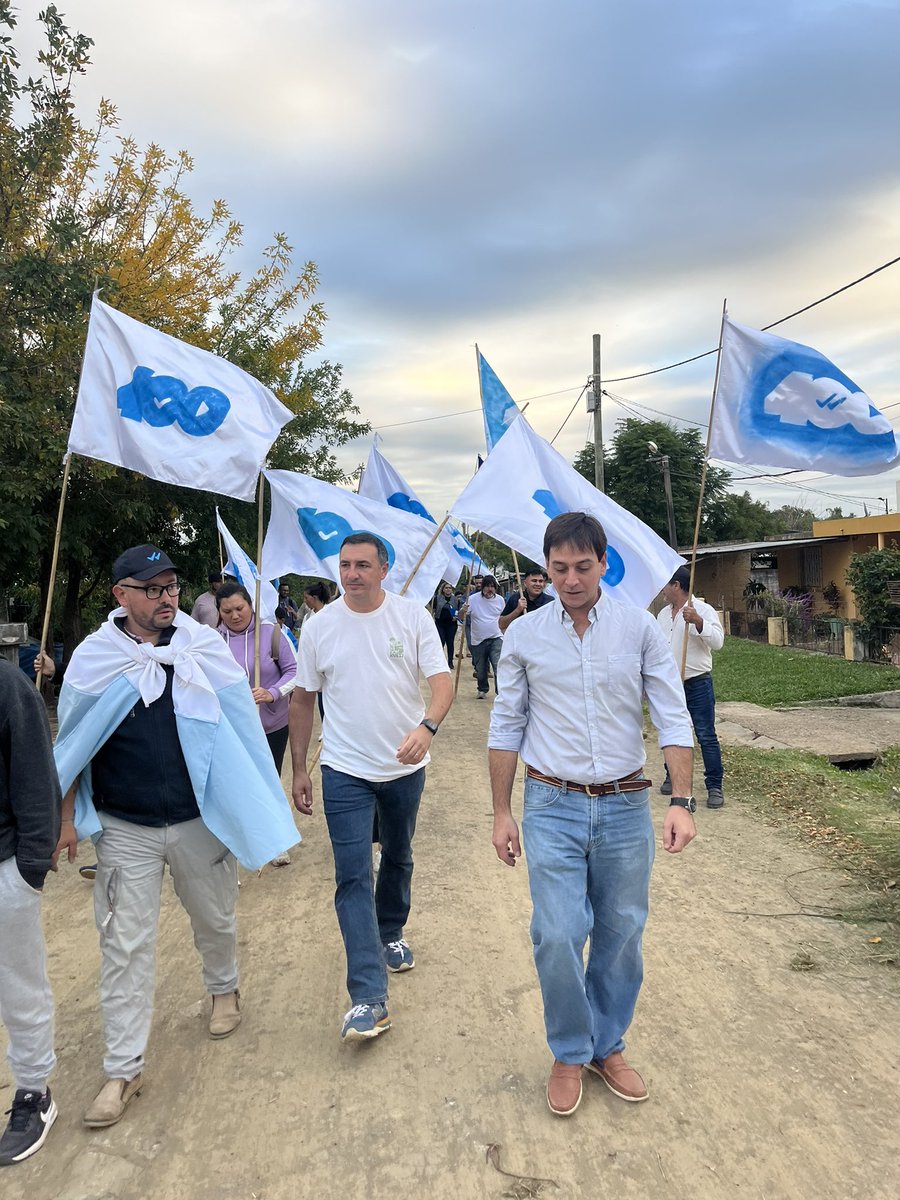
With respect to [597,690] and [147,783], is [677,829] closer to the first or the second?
[597,690]

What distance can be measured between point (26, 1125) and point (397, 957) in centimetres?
161

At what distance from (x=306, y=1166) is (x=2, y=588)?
10.8 metres

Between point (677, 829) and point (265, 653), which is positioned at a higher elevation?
point (265, 653)

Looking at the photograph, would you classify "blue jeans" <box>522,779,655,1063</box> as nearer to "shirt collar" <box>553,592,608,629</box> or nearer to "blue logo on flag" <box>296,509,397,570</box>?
"shirt collar" <box>553,592,608,629</box>

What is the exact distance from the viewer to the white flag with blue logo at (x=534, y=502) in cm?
529

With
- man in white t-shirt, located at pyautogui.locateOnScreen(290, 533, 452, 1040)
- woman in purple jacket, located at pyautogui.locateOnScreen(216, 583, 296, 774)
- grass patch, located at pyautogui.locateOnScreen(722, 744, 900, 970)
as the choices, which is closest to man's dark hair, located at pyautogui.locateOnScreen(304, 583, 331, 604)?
woman in purple jacket, located at pyautogui.locateOnScreen(216, 583, 296, 774)

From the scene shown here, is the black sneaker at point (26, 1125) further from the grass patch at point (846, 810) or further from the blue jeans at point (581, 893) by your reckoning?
the grass patch at point (846, 810)

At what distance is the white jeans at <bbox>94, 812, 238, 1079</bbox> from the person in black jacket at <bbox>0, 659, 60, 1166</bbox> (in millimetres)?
225

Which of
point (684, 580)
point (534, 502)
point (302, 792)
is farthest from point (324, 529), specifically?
point (302, 792)

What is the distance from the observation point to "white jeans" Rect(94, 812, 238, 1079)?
3.02 m

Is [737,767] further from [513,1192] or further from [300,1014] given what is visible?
[513,1192]

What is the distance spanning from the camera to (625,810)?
2898 mm

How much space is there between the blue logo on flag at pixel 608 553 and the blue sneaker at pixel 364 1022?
2870 mm

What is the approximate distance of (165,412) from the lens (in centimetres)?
534
